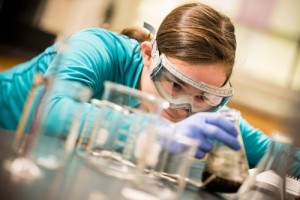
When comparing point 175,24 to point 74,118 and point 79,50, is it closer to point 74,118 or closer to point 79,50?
point 79,50

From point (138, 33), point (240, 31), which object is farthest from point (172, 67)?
point (240, 31)

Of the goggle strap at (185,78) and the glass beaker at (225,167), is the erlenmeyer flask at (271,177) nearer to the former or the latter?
the glass beaker at (225,167)

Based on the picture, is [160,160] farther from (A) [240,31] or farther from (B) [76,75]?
(A) [240,31]

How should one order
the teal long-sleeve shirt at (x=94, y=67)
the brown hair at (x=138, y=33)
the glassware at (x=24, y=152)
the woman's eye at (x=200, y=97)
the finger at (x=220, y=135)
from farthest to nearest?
the brown hair at (x=138, y=33), the teal long-sleeve shirt at (x=94, y=67), the woman's eye at (x=200, y=97), the finger at (x=220, y=135), the glassware at (x=24, y=152)

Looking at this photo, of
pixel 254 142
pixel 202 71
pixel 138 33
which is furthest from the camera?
pixel 254 142

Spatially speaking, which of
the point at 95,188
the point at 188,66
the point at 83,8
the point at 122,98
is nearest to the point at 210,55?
the point at 188,66

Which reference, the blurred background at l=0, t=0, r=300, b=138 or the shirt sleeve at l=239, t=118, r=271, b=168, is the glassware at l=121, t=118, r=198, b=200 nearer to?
the shirt sleeve at l=239, t=118, r=271, b=168

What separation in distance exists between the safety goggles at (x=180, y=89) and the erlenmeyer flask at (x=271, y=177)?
0.85 feet

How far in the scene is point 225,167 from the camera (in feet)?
3.04

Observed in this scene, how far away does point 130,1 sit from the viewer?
8.96 feet

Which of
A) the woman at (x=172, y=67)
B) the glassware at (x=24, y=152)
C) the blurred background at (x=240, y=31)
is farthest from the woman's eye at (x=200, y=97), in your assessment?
the blurred background at (x=240, y=31)

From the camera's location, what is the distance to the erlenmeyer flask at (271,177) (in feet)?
3.07

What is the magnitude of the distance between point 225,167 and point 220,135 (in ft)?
0.28

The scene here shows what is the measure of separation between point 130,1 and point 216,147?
1990 mm
